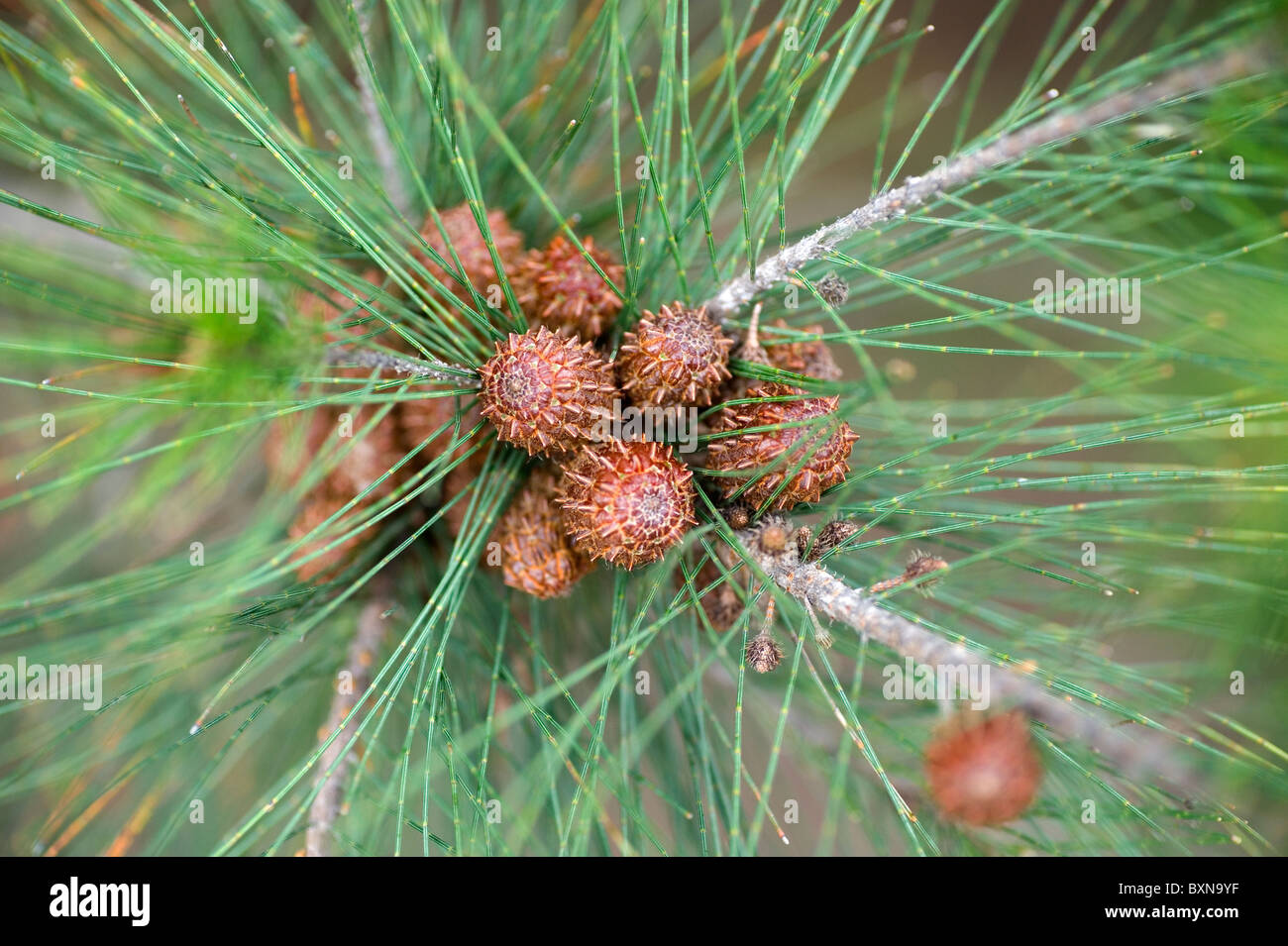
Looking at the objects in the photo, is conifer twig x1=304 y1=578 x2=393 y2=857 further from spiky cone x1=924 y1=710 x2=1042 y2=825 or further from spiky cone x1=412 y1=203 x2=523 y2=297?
spiky cone x1=924 y1=710 x2=1042 y2=825

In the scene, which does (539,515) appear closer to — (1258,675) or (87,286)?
(87,286)

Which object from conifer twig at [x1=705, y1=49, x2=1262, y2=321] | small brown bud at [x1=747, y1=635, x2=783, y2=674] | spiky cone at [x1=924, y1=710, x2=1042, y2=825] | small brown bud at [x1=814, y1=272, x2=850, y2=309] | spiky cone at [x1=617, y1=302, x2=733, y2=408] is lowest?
spiky cone at [x1=924, y1=710, x2=1042, y2=825]

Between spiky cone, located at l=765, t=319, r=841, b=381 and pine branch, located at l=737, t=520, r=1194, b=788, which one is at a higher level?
spiky cone, located at l=765, t=319, r=841, b=381

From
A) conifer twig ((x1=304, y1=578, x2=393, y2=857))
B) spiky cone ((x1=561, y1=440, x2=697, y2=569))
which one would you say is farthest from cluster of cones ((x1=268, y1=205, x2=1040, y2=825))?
conifer twig ((x1=304, y1=578, x2=393, y2=857))

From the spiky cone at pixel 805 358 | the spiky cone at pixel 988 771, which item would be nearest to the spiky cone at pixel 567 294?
the spiky cone at pixel 805 358

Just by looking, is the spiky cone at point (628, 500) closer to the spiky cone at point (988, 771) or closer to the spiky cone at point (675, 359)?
the spiky cone at point (675, 359)
